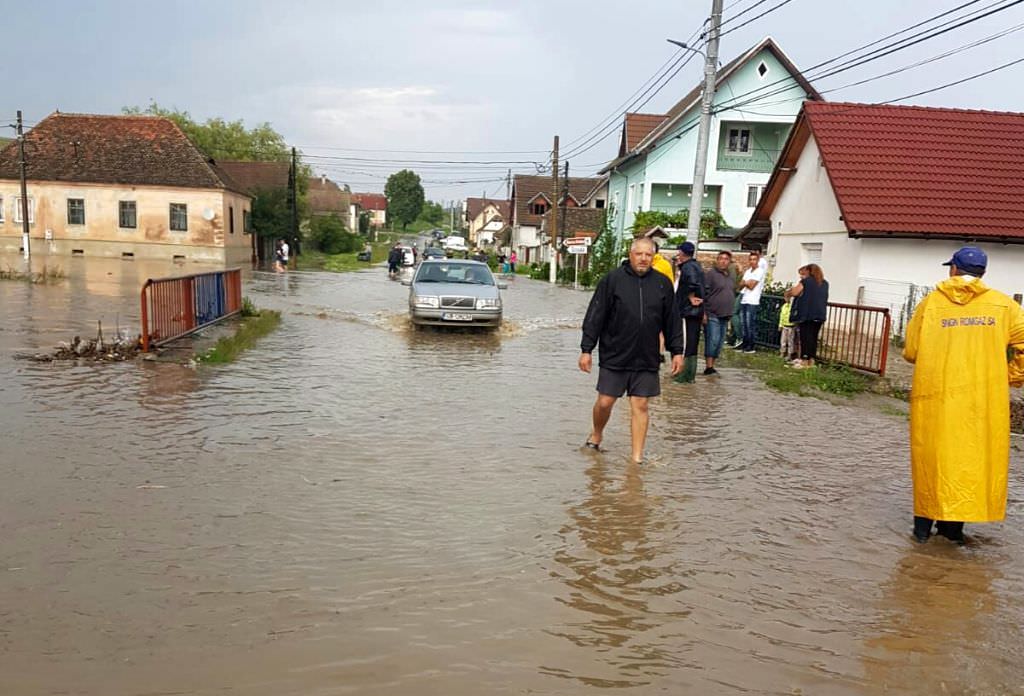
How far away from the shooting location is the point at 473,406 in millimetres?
9422

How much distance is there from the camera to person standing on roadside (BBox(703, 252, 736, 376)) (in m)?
12.3

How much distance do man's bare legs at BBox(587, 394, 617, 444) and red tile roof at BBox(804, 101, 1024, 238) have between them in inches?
503

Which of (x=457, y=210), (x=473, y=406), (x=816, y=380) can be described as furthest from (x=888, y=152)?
(x=457, y=210)

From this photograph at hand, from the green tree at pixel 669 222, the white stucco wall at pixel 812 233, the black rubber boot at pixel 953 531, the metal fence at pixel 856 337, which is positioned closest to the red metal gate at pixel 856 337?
the metal fence at pixel 856 337

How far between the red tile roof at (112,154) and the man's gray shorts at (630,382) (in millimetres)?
43203

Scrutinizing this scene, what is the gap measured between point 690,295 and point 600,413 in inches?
156

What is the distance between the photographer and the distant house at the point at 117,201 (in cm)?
4547

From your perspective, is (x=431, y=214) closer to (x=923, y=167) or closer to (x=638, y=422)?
(x=923, y=167)

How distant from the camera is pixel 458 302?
15.8m

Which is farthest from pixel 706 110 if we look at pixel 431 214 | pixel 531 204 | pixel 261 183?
pixel 431 214

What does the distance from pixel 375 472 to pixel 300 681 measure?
3.16m

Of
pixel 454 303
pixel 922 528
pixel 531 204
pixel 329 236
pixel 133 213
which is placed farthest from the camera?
pixel 531 204

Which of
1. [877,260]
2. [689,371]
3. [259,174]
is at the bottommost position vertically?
[689,371]

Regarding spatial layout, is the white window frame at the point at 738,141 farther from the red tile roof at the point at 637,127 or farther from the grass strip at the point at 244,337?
the grass strip at the point at 244,337
